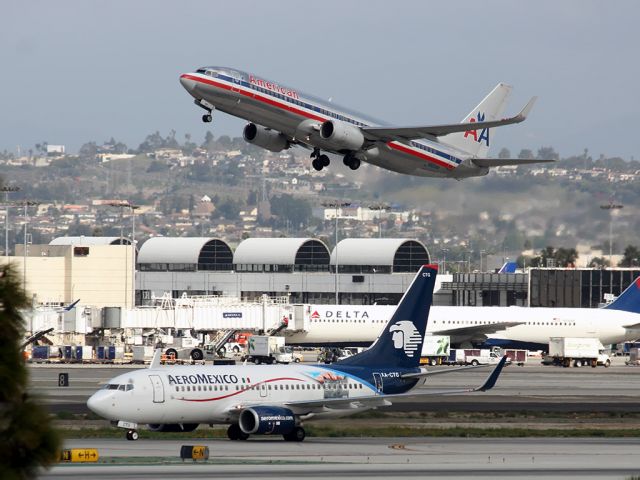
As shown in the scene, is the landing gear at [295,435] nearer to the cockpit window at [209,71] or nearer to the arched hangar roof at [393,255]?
the cockpit window at [209,71]

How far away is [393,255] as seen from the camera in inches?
6324

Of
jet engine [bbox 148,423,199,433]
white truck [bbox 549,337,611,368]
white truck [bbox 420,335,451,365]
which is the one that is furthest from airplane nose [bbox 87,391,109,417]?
white truck [bbox 549,337,611,368]

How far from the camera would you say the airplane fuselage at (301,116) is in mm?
53062

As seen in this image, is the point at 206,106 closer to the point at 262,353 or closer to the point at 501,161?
the point at 501,161

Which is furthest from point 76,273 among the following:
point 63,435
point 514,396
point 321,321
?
point 63,435

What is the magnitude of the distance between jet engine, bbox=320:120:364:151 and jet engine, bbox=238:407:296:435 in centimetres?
1850

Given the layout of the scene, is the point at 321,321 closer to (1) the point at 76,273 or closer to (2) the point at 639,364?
(2) the point at 639,364

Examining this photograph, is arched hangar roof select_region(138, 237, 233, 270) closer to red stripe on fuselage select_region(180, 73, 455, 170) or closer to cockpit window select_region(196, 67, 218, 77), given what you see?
red stripe on fuselage select_region(180, 73, 455, 170)

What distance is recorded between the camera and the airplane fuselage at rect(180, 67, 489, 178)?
53.1 metres

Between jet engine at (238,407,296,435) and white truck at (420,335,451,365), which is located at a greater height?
jet engine at (238,407,296,435)

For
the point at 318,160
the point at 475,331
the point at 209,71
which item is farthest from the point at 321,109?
the point at 475,331

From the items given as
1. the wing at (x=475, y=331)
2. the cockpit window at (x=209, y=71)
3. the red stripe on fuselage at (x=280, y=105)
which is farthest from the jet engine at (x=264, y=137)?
the wing at (x=475, y=331)

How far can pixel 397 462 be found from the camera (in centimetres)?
3425

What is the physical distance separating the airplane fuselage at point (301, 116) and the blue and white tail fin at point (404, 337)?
12.1 metres
